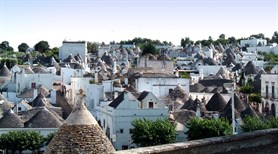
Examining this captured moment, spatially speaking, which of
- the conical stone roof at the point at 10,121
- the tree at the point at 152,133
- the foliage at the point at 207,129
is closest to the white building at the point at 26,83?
the conical stone roof at the point at 10,121

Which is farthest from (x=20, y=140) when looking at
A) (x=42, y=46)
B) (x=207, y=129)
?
(x=42, y=46)

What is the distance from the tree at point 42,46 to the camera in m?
121

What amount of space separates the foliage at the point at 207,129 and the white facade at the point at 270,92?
1257 cm

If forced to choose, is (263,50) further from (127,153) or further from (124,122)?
(127,153)

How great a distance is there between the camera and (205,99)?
44.2 m

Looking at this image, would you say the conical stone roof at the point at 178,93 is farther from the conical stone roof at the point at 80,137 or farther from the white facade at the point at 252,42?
the white facade at the point at 252,42

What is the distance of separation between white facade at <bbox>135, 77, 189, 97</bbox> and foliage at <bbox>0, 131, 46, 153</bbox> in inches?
551

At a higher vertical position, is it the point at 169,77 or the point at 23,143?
the point at 169,77

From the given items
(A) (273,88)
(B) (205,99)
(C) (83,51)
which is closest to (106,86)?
(B) (205,99)

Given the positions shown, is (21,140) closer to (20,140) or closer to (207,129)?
(20,140)

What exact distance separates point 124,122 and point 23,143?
6580 millimetres

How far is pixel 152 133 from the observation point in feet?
93.4

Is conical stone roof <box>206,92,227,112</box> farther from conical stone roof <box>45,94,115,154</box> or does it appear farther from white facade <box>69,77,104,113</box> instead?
conical stone roof <box>45,94,115,154</box>

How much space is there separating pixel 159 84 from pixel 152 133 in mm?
14907
